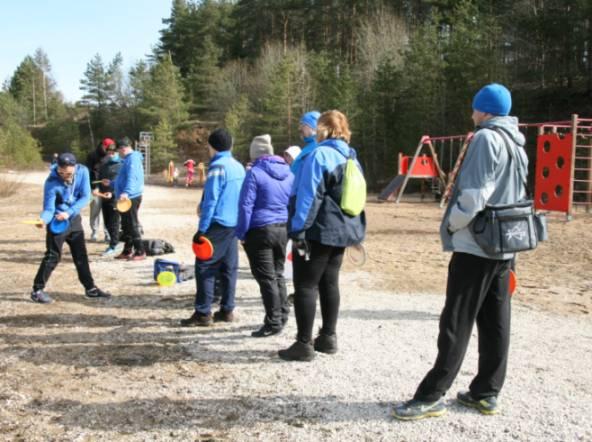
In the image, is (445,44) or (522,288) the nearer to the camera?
(522,288)

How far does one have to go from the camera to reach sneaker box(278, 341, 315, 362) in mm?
4293

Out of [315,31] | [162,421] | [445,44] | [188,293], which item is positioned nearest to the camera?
[162,421]

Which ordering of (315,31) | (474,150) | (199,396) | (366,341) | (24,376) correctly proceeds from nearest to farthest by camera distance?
(474,150) < (199,396) < (24,376) < (366,341) < (315,31)

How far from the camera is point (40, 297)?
6.11m

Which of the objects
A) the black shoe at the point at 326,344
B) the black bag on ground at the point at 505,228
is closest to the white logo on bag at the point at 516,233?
the black bag on ground at the point at 505,228

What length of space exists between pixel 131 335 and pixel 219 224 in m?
1.24

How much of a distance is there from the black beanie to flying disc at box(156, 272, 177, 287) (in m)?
2.26

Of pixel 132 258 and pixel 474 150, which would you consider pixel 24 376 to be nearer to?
pixel 474 150

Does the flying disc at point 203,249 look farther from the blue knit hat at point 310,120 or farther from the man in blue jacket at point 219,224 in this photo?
the blue knit hat at point 310,120

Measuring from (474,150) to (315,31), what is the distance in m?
51.1

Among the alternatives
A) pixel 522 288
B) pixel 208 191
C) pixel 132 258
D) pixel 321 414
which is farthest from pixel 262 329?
pixel 132 258

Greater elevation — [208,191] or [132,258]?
[208,191]

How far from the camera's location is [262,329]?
196 inches

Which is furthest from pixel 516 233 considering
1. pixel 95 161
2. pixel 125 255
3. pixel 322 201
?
pixel 95 161
